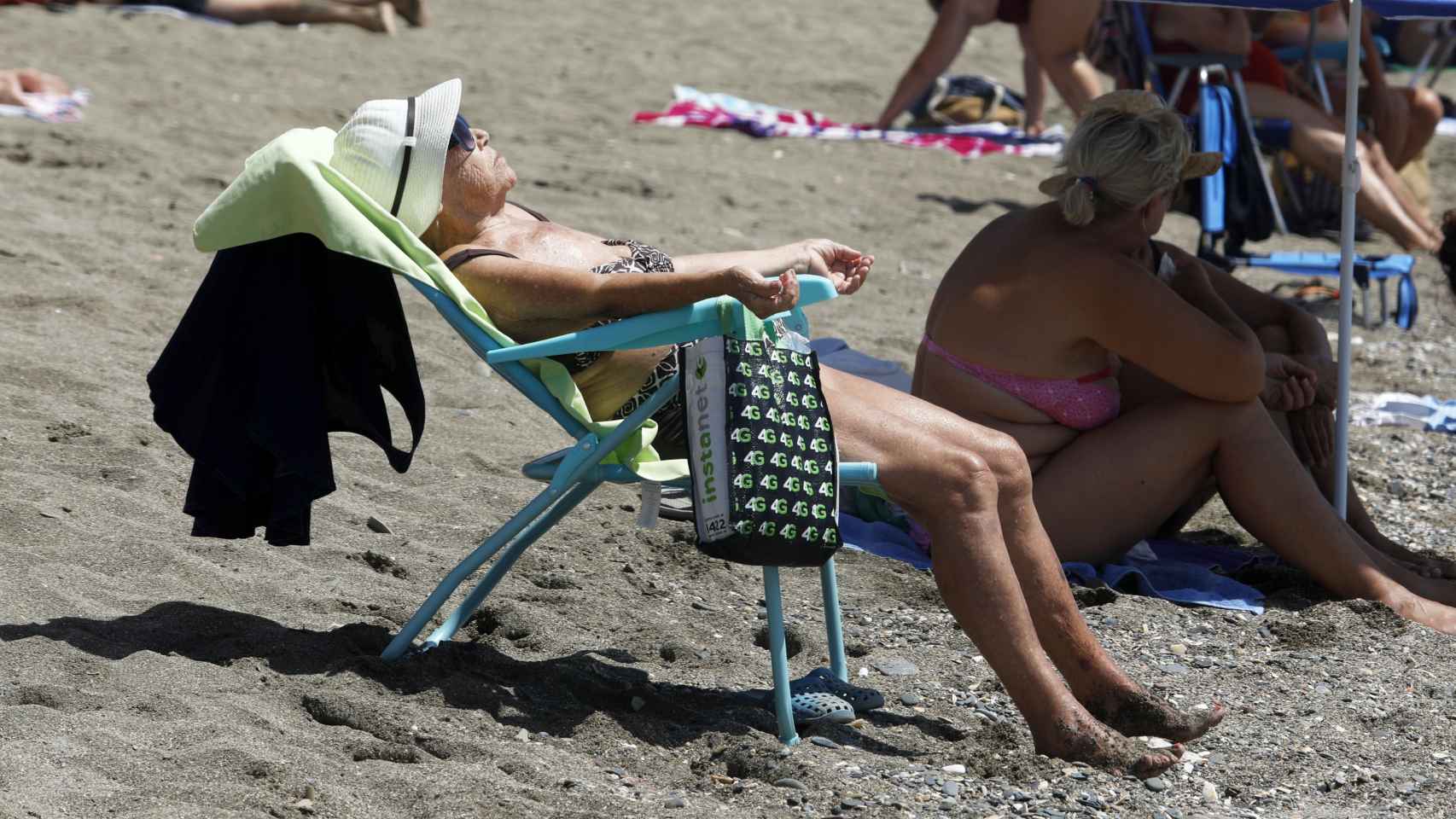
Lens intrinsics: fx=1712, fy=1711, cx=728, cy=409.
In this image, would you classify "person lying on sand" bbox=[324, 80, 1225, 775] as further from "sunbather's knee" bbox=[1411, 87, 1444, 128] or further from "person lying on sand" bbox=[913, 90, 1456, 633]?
"sunbather's knee" bbox=[1411, 87, 1444, 128]

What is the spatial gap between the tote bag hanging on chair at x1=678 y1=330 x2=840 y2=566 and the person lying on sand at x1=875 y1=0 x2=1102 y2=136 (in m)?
5.61

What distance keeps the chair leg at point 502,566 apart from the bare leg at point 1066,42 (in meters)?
5.67

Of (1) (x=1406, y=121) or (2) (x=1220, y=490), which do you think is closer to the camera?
(2) (x=1220, y=490)

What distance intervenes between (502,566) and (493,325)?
467mm

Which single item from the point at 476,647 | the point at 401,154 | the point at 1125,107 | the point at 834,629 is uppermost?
the point at 1125,107

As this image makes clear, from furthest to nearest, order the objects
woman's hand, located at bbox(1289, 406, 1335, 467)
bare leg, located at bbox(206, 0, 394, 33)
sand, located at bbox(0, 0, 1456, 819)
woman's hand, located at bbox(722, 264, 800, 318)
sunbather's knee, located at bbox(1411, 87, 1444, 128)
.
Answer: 1. bare leg, located at bbox(206, 0, 394, 33)
2. sunbather's knee, located at bbox(1411, 87, 1444, 128)
3. woman's hand, located at bbox(1289, 406, 1335, 467)
4. woman's hand, located at bbox(722, 264, 800, 318)
5. sand, located at bbox(0, 0, 1456, 819)

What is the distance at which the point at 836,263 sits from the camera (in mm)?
3182

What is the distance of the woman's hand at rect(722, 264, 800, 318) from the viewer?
8.81ft

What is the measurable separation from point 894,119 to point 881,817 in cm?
652

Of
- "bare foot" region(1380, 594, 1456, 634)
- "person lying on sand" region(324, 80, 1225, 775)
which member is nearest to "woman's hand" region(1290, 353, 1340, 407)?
"bare foot" region(1380, 594, 1456, 634)

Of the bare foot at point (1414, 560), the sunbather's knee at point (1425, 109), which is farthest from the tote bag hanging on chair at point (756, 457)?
the sunbather's knee at point (1425, 109)

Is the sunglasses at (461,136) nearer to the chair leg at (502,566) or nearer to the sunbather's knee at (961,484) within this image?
the chair leg at (502,566)

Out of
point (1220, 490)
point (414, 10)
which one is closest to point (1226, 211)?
point (1220, 490)

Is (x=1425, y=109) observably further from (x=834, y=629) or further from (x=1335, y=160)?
(x=834, y=629)
